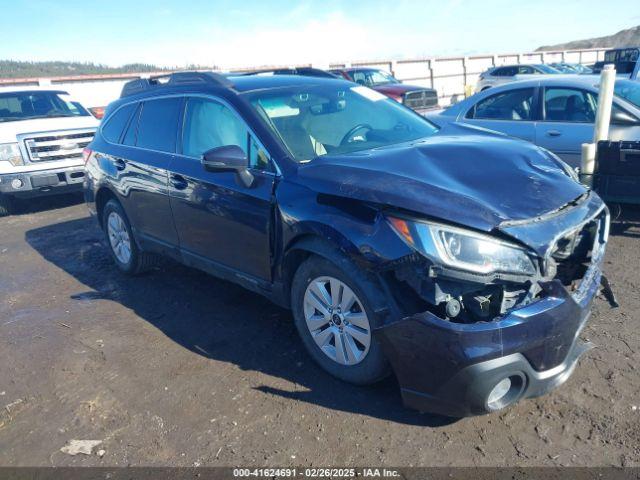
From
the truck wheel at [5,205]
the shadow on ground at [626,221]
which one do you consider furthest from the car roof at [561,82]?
the truck wheel at [5,205]

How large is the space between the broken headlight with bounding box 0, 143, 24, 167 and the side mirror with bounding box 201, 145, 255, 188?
652 centimetres

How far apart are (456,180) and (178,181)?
2.29 metres

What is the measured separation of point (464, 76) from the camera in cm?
2723

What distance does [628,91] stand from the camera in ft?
22.2

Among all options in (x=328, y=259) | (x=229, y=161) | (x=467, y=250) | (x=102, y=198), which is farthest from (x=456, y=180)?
(x=102, y=198)

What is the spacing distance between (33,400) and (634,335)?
3.96 metres

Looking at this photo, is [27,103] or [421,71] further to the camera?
[421,71]

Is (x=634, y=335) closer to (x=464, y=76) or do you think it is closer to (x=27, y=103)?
(x=27, y=103)

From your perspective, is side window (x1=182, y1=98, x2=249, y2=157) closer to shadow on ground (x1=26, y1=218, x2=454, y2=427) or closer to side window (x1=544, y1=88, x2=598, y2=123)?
shadow on ground (x1=26, y1=218, x2=454, y2=427)

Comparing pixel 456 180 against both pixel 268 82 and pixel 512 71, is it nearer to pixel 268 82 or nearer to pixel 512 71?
pixel 268 82

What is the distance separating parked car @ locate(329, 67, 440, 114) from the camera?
14.6 metres

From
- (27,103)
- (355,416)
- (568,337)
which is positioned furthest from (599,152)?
(27,103)

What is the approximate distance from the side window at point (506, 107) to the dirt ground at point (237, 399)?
2628 mm

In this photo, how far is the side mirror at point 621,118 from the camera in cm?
625
